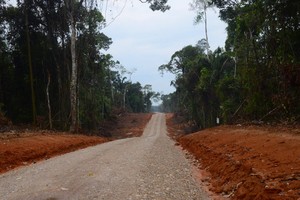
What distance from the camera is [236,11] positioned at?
2723cm

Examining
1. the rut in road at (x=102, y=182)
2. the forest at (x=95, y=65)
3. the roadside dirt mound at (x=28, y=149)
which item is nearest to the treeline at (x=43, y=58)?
the forest at (x=95, y=65)

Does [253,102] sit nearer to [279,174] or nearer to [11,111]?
[279,174]

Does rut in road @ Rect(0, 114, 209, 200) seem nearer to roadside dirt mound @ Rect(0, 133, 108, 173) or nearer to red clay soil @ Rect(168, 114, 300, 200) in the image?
red clay soil @ Rect(168, 114, 300, 200)

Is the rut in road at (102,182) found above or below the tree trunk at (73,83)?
below

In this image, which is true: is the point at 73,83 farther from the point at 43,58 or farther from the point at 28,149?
the point at 28,149

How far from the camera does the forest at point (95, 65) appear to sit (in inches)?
600

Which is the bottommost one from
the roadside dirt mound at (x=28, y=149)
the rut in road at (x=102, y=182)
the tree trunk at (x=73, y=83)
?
the rut in road at (x=102, y=182)

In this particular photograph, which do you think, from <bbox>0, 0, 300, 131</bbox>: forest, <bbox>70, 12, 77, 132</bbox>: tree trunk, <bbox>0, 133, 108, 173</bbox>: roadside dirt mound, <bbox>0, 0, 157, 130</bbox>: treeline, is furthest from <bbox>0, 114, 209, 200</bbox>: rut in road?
<bbox>0, 0, 157, 130</bbox>: treeline

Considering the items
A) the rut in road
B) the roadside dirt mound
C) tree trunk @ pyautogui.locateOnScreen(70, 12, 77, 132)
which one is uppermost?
tree trunk @ pyautogui.locateOnScreen(70, 12, 77, 132)

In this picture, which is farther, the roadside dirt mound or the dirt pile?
the roadside dirt mound

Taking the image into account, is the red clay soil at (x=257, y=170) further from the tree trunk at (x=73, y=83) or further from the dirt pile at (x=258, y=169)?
the tree trunk at (x=73, y=83)

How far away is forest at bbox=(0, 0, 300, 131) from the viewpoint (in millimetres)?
15242

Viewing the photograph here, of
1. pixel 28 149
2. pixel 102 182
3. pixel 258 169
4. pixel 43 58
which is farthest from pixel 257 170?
pixel 43 58

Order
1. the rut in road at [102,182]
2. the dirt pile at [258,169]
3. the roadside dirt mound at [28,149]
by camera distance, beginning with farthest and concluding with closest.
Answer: the roadside dirt mound at [28,149]
the rut in road at [102,182]
the dirt pile at [258,169]
